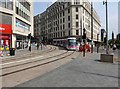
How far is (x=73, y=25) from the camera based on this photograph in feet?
228

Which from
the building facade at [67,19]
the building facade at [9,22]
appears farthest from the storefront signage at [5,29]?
the building facade at [67,19]

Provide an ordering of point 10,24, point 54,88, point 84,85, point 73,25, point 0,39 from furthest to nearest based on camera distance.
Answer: point 73,25
point 10,24
point 0,39
point 84,85
point 54,88

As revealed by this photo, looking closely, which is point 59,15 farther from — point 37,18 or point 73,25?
point 37,18

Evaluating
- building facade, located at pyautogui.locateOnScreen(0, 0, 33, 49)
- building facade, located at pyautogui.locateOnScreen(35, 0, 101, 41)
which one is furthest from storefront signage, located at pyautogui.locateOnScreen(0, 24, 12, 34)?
building facade, located at pyautogui.locateOnScreen(35, 0, 101, 41)

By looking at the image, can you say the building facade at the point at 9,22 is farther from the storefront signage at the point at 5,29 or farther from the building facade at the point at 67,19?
the building facade at the point at 67,19

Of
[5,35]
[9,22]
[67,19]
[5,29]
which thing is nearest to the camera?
[5,29]

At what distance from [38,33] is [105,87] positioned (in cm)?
10733

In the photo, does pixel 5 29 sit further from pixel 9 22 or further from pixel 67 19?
pixel 67 19

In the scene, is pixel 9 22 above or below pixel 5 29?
above

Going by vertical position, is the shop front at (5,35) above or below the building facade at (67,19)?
below

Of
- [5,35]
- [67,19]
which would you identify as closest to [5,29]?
[5,35]

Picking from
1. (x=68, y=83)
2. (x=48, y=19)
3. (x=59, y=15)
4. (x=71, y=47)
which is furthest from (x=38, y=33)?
(x=68, y=83)

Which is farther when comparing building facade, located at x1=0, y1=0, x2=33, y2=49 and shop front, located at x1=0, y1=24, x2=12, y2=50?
building facade, located at x1=0, y1=0, x2=33, y2=49

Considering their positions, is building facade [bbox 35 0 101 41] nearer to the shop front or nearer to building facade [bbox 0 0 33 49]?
building facade [bbox 0 0 33 49]
